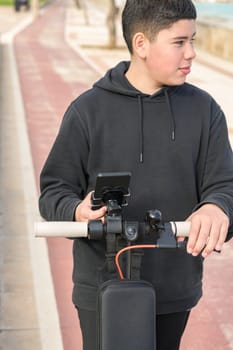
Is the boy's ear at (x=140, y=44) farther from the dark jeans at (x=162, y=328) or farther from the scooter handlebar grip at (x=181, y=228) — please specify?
the dark jeans at (x=162, y=328)

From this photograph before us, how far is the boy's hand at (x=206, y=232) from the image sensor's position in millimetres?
1863

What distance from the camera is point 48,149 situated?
10.4 m


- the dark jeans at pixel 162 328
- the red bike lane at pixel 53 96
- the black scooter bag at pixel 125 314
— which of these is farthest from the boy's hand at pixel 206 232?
the red bike lane at pixel 53 96

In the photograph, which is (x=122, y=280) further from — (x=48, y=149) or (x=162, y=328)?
(x=48, y=149)

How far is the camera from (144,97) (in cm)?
225

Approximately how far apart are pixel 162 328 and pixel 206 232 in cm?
59

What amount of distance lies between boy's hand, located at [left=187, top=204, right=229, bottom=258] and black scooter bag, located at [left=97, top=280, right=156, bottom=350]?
16cm

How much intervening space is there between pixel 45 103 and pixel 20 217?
8.23 metres

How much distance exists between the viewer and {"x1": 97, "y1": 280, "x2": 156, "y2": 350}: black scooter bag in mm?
1833

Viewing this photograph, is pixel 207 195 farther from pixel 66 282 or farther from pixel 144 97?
pixel 66 282

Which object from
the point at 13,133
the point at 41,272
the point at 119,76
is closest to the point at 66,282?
the point at 41,272

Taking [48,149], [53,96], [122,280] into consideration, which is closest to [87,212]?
[122,280]

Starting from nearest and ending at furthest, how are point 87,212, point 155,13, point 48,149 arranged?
point 87,212 < point 155,13 < point 48,149

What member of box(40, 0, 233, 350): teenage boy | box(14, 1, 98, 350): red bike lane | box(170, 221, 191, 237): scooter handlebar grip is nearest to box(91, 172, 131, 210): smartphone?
box(170, 221, 191, 237): scooter handlebar grip
